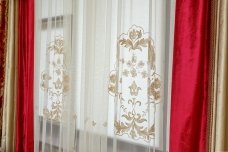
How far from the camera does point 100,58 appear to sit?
178cm

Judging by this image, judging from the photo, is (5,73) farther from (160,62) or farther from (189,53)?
(189,53)

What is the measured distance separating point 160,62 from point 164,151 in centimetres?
48

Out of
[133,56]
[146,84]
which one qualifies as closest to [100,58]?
[133,56]

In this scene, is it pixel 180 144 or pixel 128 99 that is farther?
pixel 128 99

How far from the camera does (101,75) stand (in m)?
1.78

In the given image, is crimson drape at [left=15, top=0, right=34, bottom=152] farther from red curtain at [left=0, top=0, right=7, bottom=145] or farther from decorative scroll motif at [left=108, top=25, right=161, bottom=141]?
decorative scroll motif at [left=108, top=25, right=161, bottom=141]

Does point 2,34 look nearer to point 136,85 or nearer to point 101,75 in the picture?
point 101,75

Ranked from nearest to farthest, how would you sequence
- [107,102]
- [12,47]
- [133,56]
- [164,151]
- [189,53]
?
[189,53] < [164,151] < [133,56] < [107,102] < [12,47]

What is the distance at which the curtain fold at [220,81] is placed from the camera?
4.01ft

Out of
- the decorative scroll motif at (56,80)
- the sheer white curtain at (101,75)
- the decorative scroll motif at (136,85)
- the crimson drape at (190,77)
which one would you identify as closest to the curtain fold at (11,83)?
the sheer white curtain at (101,75)

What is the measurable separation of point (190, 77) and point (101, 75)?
62 cm

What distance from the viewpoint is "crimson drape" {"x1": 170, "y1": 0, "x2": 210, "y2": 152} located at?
1314 millimetres

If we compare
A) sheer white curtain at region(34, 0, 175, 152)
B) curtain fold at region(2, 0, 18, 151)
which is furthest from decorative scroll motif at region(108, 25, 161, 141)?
curtain fold at region(2, 0, 18, 151)

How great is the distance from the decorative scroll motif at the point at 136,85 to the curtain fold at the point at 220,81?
33 cm
